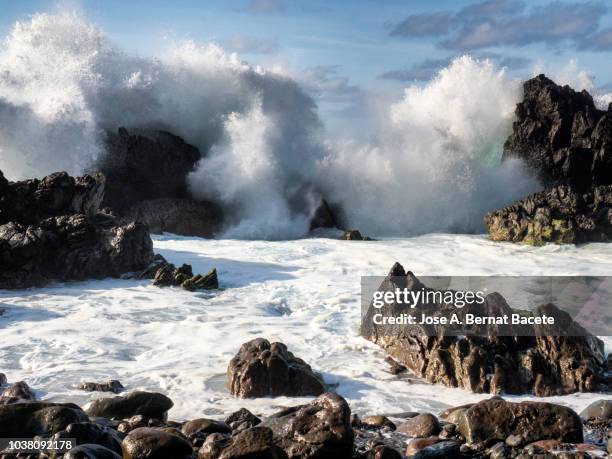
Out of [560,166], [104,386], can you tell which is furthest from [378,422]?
[560,166]

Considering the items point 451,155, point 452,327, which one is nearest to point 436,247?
point 451,155

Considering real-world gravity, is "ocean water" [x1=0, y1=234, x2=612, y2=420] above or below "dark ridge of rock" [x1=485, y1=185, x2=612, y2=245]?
below

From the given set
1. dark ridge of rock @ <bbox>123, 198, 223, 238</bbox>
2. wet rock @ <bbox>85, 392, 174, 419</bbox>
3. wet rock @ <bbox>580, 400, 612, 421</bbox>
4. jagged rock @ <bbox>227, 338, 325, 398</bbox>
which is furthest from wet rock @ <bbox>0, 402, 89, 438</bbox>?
dark ridge of rock @ <bbox>123, 198, 223, 238</bbox>

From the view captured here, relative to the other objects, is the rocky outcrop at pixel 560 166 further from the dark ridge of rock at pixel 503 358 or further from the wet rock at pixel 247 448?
the wet rock at pixel 247 448

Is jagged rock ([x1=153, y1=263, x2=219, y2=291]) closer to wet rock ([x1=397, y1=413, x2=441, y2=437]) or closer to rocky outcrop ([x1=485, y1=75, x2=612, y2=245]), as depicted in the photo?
wet rock ([x1=397, y1=413, x2=441, y2=437])

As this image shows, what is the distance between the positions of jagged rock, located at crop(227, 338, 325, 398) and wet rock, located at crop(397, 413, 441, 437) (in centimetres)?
128

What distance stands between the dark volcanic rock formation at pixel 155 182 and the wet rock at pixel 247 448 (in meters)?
15.3

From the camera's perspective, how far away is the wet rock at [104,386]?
24.0 feet

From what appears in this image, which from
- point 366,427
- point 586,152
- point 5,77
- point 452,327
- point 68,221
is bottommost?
point 366,427

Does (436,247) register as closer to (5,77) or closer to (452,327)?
(452,327)

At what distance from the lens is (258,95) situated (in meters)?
24.7

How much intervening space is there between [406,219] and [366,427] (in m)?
16.3

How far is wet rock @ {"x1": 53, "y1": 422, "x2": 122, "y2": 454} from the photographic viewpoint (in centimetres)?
529

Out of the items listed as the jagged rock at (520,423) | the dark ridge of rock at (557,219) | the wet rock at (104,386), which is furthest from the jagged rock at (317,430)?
the dark ridge of rock at (557,219)
